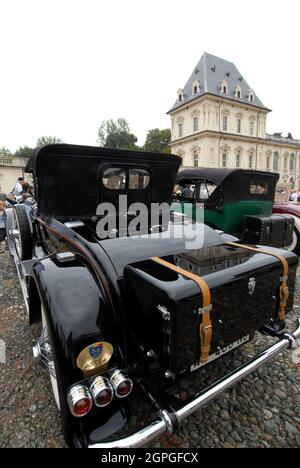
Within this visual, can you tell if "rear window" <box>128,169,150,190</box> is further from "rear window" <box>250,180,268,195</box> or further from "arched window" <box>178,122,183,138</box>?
"arched window" <box>178,122,183,138</box>

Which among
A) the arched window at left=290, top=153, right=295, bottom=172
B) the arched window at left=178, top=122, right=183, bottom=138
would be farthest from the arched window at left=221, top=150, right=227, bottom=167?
the arched window at left=290, top=153, right=295, bottom=172

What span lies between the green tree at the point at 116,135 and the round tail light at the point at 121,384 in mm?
55746

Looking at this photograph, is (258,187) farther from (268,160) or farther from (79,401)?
(268,160)

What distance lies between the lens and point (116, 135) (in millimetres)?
54656

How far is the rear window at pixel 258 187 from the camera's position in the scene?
5.90 metres

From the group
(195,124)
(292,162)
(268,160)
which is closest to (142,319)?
(195,124)

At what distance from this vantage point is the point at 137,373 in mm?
1688

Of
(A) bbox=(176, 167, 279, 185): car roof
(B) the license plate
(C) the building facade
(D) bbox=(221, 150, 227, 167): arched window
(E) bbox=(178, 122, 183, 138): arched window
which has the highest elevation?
(E) bbox=(178, 122, 183, 138): arched window

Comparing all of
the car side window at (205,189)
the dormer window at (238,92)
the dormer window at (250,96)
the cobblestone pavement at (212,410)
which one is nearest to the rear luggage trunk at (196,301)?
the cobblestone pavement at (212,410)

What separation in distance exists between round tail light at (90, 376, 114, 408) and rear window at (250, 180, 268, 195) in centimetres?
551

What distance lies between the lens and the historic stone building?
39.1 meters

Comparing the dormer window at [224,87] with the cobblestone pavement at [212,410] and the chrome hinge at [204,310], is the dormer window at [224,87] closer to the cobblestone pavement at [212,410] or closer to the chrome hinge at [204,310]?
the cobblestone pavement at [212,410]
